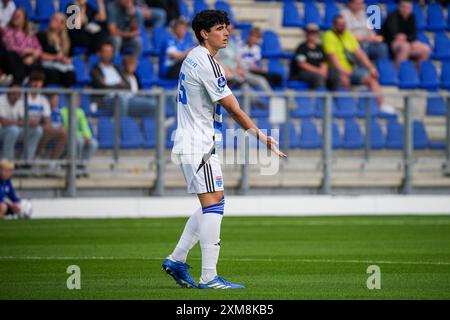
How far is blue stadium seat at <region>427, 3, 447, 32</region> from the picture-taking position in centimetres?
2662

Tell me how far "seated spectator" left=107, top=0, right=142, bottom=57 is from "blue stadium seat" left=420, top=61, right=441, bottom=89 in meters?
6.43

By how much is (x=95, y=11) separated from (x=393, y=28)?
22.6 ft

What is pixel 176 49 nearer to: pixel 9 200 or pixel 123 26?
pixel 123 26

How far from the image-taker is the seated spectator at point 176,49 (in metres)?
21.9

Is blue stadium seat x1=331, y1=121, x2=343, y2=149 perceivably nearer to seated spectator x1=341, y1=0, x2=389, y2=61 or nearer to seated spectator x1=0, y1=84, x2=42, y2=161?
seated spectator x1=341, y1=0, x2=389, y2=61

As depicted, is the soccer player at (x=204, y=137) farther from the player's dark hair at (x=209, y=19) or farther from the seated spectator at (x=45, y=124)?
the seated spectator at (x=45, y=124)

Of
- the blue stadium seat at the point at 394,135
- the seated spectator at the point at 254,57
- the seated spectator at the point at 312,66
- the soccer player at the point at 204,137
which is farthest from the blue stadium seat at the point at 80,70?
the soccer player at the point at 204,137

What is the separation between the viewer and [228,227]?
1750cm

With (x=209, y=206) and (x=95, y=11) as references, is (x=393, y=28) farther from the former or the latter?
(x=209, y=206)

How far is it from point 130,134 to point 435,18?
396 inches

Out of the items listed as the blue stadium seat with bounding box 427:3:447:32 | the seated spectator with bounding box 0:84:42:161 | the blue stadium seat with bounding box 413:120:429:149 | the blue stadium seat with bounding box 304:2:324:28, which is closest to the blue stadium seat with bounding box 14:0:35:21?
the seated spectator with bounding box 0:84:42:161

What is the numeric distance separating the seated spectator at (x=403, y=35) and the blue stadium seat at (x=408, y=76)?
21 cm

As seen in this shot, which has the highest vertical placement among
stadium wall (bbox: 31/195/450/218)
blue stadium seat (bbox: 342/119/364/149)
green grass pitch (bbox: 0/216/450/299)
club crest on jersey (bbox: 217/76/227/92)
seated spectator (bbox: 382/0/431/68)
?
seated spectator (bbox: 382/0/431/68)

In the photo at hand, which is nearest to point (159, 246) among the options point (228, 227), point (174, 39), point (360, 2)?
point (228, 227)
